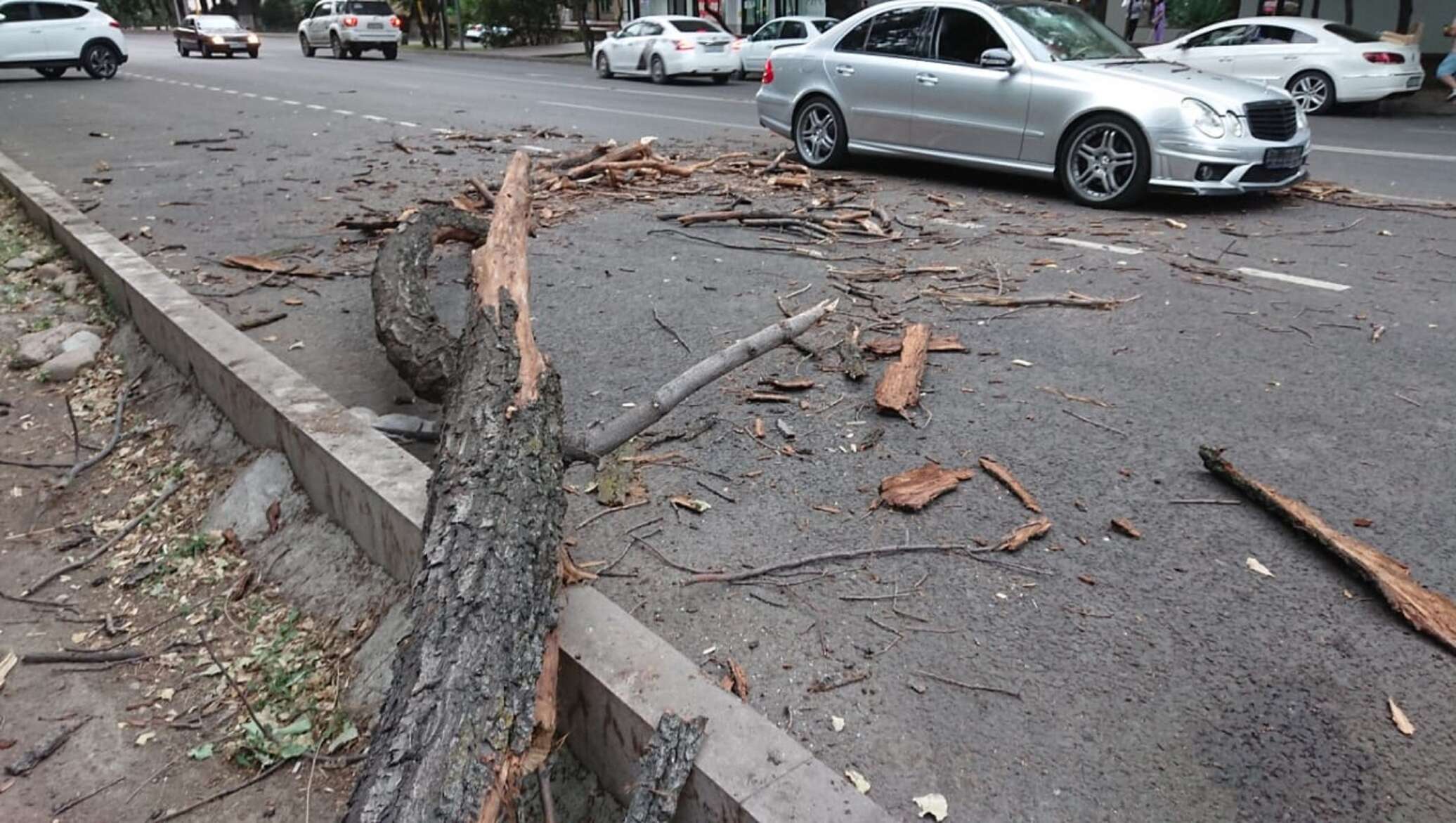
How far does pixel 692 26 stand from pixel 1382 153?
59.0 ft

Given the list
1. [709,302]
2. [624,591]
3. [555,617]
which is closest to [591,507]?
[624,591]

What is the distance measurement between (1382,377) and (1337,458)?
114cm

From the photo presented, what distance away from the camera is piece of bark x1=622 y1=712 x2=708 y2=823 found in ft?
7.96

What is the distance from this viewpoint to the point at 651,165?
1085cm

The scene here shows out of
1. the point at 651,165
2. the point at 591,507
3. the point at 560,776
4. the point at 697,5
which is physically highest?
the point at 697,5

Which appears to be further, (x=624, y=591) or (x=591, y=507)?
(x=591, y=507)

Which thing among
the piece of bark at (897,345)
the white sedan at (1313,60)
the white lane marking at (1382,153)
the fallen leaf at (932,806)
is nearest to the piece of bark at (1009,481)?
the piece of bark at (897,345)

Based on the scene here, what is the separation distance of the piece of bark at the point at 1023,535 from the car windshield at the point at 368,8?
1542 inches

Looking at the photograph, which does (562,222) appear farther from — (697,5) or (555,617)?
(697,5)

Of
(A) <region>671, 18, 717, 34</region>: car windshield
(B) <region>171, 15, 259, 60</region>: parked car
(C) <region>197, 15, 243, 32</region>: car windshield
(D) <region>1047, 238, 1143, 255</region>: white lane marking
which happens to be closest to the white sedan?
(D) <region>1047, 238, 1143, 255</region>: white lane marking

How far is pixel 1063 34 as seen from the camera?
9.91 m

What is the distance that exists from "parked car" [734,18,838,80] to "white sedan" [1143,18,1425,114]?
8.53 m

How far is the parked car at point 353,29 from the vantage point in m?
36.8

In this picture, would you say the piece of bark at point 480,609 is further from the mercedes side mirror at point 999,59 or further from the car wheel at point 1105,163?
the mercedes side mirror at point 999,59
